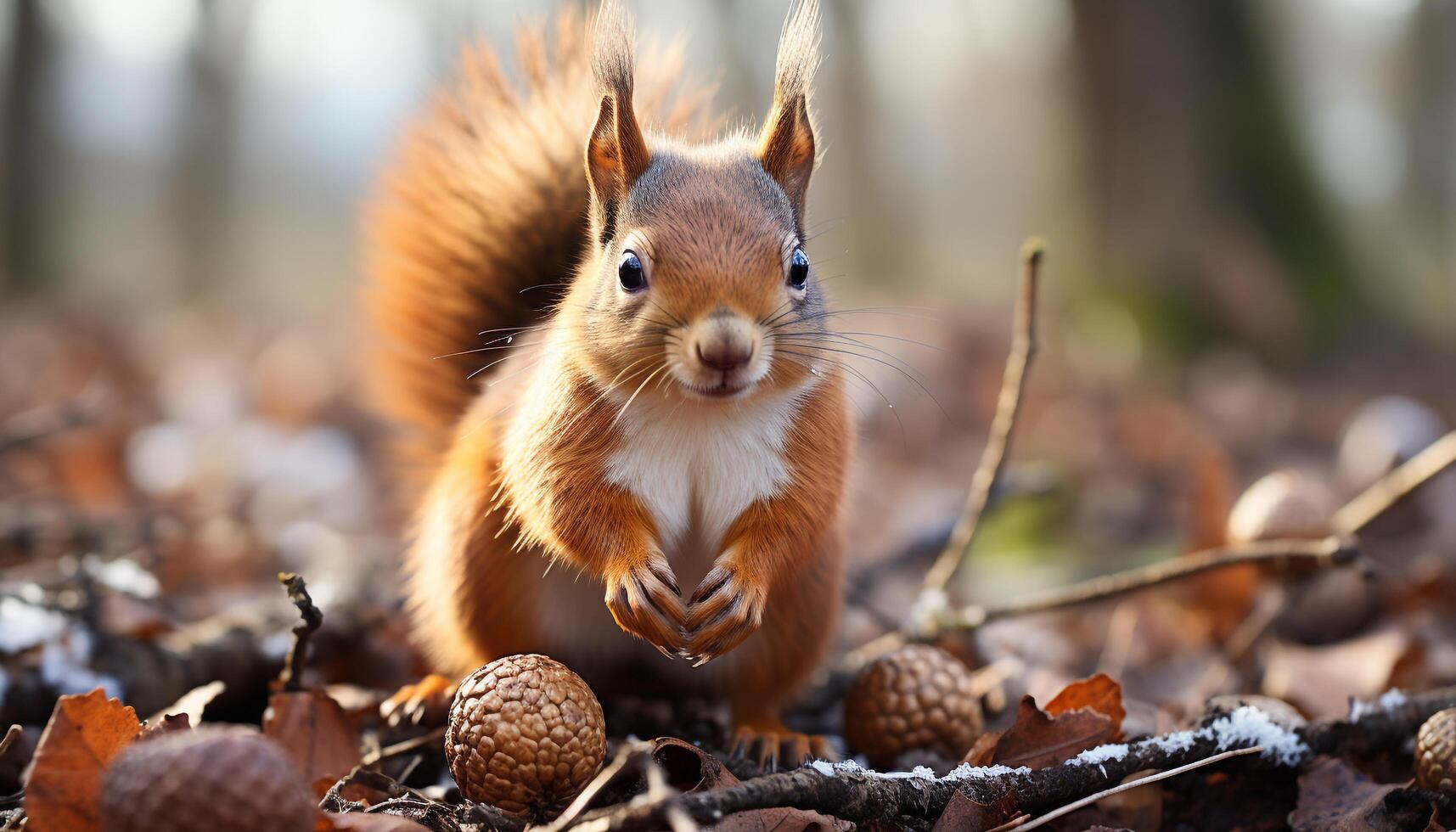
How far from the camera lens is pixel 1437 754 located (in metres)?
1.28

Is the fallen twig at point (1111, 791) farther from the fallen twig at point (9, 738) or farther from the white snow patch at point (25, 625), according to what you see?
the white snow patch at point (25, 625)

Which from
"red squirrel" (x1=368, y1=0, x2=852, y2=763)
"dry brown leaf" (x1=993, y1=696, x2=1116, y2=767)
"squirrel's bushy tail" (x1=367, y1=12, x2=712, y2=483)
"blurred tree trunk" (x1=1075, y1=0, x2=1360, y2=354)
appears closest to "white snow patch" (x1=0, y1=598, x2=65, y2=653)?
"red squirrel" (x1=368, y1=0, x2=852, y2=763)

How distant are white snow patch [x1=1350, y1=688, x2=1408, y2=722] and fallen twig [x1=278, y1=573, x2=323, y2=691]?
4.44 feet

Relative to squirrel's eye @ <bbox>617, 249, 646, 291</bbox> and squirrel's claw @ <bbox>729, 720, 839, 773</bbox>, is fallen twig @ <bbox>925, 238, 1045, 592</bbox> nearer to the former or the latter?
squirrel's claw @ <bbox>729, 720, 839, 773</bbox>

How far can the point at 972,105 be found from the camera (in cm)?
1841

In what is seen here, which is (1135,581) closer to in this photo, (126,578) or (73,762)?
(73,762)

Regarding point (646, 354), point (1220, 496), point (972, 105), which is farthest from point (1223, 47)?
point (972, 105)

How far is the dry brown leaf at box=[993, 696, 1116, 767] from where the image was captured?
136 cm

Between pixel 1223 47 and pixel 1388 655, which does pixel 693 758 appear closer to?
pixel 1388 655

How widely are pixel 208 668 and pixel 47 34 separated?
8.14m

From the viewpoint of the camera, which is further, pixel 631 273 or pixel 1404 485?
pixel 1404 485

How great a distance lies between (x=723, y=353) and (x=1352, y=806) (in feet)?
3.05

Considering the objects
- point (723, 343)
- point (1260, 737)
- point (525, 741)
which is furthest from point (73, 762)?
point (1260, 737)

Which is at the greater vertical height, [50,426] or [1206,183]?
[1206,183]
